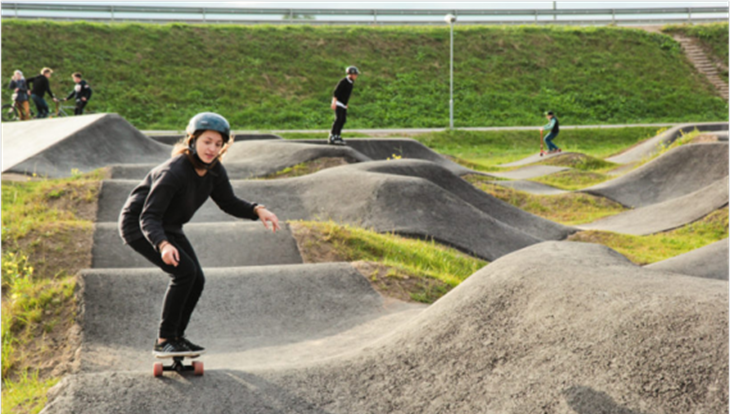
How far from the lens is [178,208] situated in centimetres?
480

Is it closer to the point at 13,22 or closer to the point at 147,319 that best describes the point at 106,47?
the point at 13,22

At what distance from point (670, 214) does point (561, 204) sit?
3.03 metres

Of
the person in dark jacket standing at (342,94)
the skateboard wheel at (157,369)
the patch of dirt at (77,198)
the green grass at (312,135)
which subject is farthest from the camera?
the green grass at (312,135)

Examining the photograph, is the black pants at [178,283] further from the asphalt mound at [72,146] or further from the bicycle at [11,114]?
the bicycle at [11,114]

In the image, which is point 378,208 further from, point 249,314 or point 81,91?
point 81,91

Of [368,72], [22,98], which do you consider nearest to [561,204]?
[22,98]

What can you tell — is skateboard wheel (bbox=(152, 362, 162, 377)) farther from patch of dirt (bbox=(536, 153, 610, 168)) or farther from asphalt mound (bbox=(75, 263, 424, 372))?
patch of dirt (bbox=(536, 153, 610, 168))

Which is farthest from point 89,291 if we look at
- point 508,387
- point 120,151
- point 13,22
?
point 13,22

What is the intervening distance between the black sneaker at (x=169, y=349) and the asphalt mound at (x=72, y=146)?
11280mm

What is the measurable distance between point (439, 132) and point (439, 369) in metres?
27.0

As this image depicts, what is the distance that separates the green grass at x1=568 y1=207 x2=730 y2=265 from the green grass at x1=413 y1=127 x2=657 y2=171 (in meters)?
13.7

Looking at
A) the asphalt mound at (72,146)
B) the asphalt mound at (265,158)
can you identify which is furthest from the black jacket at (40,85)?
the asphalt mound at (265,158)

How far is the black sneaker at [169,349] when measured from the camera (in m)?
4.92

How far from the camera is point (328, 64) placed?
3994 cm
